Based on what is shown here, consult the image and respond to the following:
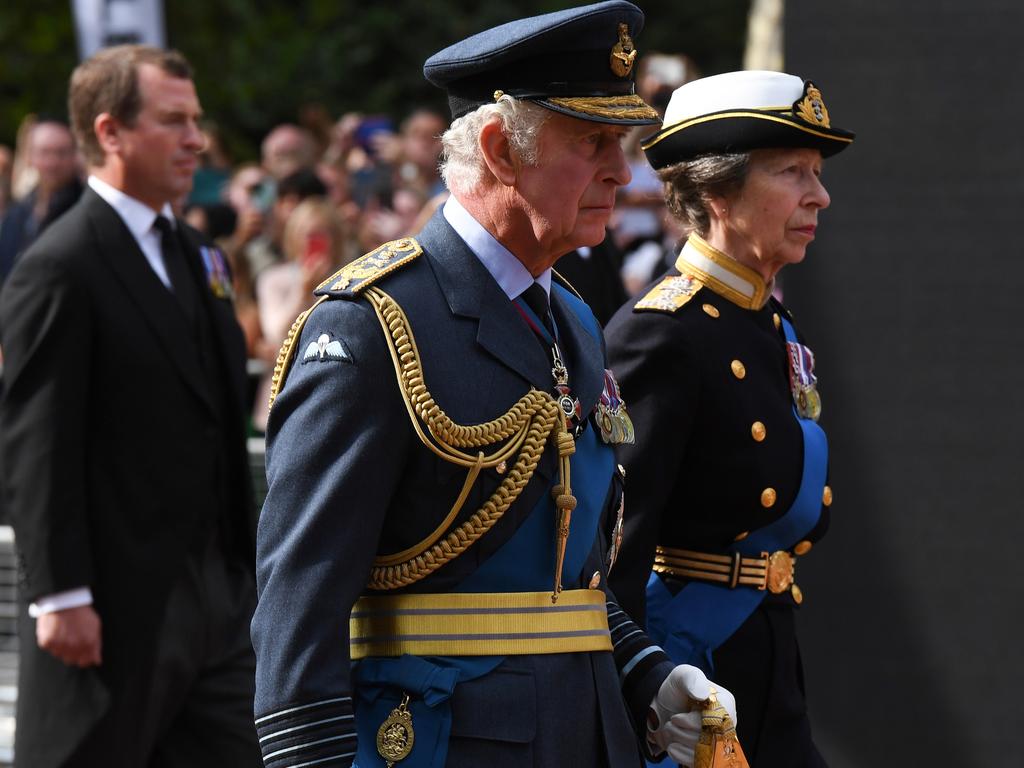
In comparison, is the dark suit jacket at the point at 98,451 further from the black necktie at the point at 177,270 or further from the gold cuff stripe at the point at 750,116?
the gold cuff stripe at the point at 750,116

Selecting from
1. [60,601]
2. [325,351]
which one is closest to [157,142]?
[60,601]

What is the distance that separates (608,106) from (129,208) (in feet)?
8.80

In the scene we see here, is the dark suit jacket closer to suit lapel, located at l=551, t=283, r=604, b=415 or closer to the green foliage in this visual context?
suit lapel, located at l=551, t=283, r=604, b=415

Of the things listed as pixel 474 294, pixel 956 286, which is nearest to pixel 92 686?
pixel 474 294

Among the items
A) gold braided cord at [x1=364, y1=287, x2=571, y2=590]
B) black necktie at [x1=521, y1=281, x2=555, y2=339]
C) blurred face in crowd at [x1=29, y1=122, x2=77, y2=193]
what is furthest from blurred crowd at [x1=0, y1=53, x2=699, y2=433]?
gold braided cord at [x1=364, y1=287, x2=571, y2=590]

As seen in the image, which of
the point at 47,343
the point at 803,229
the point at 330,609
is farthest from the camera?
the point at 47,343

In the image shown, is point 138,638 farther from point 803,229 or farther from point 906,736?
point 906,736

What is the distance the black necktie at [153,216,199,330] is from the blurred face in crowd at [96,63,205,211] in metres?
0.07

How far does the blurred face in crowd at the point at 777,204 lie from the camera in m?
4.30

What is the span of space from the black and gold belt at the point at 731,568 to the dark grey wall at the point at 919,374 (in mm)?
1888

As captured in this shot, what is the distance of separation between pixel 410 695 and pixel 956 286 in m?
3.56

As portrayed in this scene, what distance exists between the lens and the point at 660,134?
446cm

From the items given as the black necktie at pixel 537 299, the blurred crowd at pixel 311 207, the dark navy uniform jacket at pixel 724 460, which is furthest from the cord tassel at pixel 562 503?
the blurred crowd at pixel 311 207

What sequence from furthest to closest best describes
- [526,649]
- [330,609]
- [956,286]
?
[956,286] < [526,649] < [330,609]
